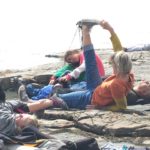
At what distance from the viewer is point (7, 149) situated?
4.82 metres

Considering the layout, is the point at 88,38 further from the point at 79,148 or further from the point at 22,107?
the point at 79,148

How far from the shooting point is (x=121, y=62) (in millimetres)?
6316

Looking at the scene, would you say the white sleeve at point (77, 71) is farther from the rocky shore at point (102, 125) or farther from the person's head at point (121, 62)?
the person's head at point (121, 62)

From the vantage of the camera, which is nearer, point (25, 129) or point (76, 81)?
point (25, 129)

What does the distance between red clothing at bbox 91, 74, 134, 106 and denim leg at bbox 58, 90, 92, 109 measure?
0.12 meters

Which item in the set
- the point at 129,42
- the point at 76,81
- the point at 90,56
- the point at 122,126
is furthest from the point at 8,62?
the point at 122,126

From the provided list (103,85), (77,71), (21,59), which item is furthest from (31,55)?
(103,85)

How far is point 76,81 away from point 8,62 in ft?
20.8

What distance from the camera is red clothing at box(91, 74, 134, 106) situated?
21.0ft

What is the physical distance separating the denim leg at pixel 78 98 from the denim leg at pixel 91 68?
137 mm

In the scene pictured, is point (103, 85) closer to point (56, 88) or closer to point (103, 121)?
point (103, 121)

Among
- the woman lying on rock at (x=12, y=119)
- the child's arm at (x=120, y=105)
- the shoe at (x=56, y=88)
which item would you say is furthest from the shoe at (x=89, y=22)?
the woman lying on rock at (x=12, y=119)

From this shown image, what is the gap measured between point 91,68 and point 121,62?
748mm

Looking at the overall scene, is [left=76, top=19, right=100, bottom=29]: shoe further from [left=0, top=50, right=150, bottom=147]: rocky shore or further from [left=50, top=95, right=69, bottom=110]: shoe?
[left=0, top=50, right=150, bottom=147]: rocky shore
